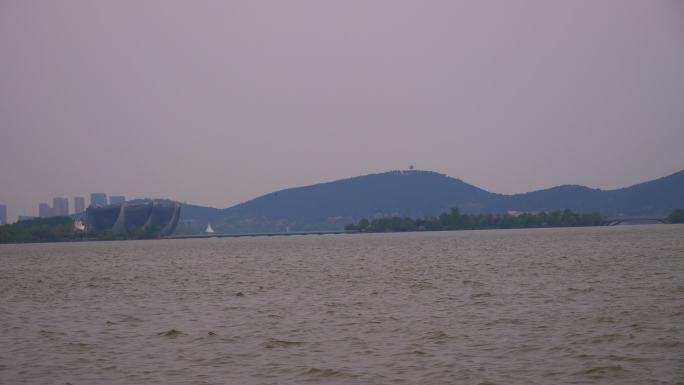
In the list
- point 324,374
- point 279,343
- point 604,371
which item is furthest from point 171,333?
point 604,371

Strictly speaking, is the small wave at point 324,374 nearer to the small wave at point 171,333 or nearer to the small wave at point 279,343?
the small wave at point 279,343

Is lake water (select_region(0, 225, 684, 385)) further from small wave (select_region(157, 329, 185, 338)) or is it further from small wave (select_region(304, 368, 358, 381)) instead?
small wave (select_region(157, 329, 185, 338))

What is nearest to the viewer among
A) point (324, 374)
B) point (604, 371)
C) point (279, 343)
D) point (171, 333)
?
point (604, 371)

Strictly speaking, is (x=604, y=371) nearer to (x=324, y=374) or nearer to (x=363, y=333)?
(x=324, y=374)

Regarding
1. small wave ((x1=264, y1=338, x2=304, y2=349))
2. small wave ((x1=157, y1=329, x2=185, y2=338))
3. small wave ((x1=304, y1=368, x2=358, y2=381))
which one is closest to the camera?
small wave ((x1=304, y1=368, x2=358, y2=381))

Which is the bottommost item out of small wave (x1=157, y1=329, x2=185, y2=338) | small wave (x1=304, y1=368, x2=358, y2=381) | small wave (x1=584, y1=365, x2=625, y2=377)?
small wave (x1=584, y1=365, x2=625, y2=377)

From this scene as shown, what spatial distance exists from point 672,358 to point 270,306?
2222 cm

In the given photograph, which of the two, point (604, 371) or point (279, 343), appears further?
point (279, 343)

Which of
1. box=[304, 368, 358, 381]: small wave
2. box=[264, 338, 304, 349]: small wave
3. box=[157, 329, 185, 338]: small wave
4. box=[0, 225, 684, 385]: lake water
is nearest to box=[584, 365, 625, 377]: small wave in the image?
box=[0, 225, 684, 385]: lake water

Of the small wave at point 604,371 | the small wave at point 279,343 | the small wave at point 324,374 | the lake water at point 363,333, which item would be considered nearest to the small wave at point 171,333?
the lake water at point 363,333

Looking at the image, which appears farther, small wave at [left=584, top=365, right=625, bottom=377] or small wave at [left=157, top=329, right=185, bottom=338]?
small wave at [left=157, top=329, right=185, bottom=338]

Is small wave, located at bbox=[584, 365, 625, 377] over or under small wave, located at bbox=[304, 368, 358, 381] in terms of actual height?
under

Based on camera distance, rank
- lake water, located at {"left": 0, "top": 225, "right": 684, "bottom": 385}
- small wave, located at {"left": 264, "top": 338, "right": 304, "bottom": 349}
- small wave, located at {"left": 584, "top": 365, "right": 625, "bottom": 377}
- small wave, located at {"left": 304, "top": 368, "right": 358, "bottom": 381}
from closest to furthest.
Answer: small wave, located at {"left": 584, "top": 365, "right": 625, "bottom": 377}, small wave, located at {"left": 304, "top": 368, "right": 358, "bottom": 381}, lake water, located at {"left": 0, "top": 225, "right": 684, "bottom": 385}, small wave, located at {"left": 264, "top": 338, "right": 304, "bottom": 349}

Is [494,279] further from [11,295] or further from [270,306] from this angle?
[11,295]
